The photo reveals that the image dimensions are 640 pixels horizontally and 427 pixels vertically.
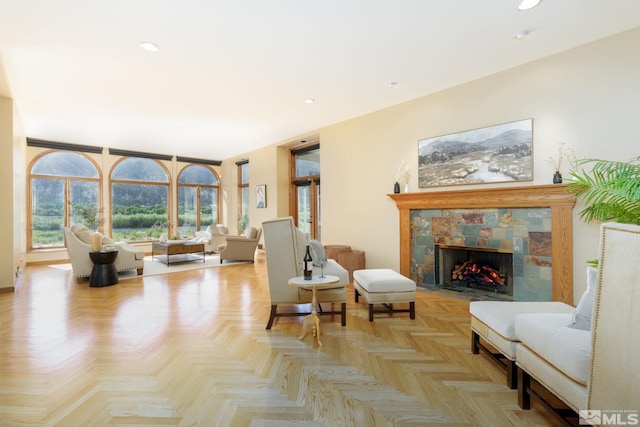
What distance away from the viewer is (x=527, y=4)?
266 centimetres

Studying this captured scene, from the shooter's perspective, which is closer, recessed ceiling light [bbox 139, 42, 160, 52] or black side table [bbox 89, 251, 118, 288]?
recessed ceiling light [bbox 139, 42, 160, 52]

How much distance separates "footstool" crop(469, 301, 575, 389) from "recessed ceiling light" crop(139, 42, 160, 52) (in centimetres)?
397

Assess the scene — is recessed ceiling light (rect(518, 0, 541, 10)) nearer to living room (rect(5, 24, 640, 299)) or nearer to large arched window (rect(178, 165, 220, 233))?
living room (rect(5, 24, 640, 299))

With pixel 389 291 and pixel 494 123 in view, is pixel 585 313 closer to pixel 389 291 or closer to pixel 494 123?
pixel 389 291

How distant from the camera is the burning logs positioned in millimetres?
4266

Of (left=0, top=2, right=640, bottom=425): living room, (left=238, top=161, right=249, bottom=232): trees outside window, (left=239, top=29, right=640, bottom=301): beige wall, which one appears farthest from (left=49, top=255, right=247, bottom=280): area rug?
(left=239, top=29, right=640, bottom=301): beige wall

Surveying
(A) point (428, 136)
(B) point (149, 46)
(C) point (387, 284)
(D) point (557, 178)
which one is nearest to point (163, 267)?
(B) point (149, 46)

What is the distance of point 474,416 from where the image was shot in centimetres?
168

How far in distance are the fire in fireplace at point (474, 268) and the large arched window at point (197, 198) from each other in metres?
7.97

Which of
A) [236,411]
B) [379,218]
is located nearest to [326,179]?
[379,218]

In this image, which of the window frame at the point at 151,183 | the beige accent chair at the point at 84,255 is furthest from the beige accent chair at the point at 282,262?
the window frame at the point at 151,183

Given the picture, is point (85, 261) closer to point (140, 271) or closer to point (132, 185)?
point (140, 271)

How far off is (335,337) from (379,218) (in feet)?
9.70

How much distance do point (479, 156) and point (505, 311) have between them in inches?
103
